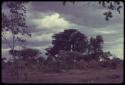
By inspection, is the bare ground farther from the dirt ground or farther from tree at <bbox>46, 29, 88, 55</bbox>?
tree at <bbox>46, 29, 88, 55</bbox>

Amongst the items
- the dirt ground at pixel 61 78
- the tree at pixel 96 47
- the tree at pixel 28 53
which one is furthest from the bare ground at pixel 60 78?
the tree at pixel 96 47

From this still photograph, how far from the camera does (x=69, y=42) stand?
139 feet

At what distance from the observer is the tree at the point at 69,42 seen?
42281 millimetres

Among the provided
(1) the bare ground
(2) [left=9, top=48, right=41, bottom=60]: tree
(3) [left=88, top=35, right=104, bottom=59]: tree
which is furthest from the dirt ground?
(3) [left=88, top=35, right=104, bottom=59]: tree

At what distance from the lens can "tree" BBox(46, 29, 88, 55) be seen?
42281 mm

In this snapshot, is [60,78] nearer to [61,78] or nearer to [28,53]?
[61,78]

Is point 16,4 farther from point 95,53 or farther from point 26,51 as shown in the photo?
point 95,53

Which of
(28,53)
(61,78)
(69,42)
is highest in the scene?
(69,42)

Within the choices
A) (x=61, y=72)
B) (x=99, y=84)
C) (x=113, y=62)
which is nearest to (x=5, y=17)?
(x=61, y=72)

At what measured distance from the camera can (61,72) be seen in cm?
2970

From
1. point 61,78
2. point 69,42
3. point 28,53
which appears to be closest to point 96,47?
point 69,42

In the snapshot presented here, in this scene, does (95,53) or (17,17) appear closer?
(17,17)

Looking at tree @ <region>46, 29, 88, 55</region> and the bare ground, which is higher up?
tree @ <region>46, 29, 88, 55</region>

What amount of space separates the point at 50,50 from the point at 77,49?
2.98 m
